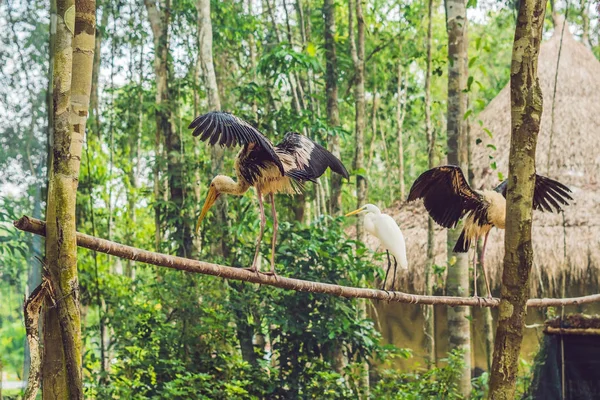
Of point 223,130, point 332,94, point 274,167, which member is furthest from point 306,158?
point 332,94

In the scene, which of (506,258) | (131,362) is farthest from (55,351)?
(131,362)

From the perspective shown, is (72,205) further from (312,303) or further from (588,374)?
(588,374)

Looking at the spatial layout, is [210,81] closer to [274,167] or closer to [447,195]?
[447,195]

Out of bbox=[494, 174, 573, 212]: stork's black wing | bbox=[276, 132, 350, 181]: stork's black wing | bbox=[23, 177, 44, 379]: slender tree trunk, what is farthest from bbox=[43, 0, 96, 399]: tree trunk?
bbox=[494, 174, 573, 212]: stork's black wing

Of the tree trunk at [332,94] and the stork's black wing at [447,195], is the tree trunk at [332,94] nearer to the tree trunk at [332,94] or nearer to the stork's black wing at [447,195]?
the tree trunk at [332,94]

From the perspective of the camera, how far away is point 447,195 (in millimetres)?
4422

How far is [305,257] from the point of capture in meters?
5.81

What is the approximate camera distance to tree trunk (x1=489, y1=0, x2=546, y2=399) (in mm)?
2521

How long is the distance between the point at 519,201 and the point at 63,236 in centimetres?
155

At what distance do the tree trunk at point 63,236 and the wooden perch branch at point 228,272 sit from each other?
0.09 metres

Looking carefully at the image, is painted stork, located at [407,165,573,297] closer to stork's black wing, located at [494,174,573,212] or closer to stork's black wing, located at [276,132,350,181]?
stork's black wing, located at [494,174,573,212]

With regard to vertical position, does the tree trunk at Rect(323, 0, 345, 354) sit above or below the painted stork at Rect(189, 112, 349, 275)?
above

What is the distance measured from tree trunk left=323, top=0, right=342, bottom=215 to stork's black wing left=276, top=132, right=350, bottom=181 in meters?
3.23

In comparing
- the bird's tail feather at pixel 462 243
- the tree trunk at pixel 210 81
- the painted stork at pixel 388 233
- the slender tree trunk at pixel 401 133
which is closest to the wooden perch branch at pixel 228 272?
the painted stork at pixel 388 233
